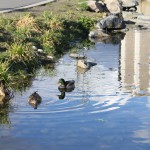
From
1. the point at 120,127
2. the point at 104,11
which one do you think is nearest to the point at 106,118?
the point at 120,127

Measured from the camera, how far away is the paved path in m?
31.1

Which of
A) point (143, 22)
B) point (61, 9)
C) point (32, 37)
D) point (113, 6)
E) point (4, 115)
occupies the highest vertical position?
point (113, 6)

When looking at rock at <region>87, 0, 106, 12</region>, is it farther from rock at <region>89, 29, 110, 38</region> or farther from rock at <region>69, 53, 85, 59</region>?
rock at <region>69, 53, 85, 59</region>

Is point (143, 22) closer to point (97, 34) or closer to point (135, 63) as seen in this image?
point (97, 34)

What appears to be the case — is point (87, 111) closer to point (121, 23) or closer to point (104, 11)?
point (121, 23)

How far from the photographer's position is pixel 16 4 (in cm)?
3356

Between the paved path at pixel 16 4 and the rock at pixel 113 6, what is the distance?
4334mm

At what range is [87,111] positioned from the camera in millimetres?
14992

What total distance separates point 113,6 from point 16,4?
7721mm

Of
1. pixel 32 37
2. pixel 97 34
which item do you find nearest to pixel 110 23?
pixel 97 34

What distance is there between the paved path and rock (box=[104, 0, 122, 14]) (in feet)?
14.2

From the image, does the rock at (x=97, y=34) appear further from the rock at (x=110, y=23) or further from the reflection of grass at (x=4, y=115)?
the reflection of grass at (x=4, y=115)

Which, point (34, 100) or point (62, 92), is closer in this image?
point (34, 100)

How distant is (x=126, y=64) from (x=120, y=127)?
862 cm
